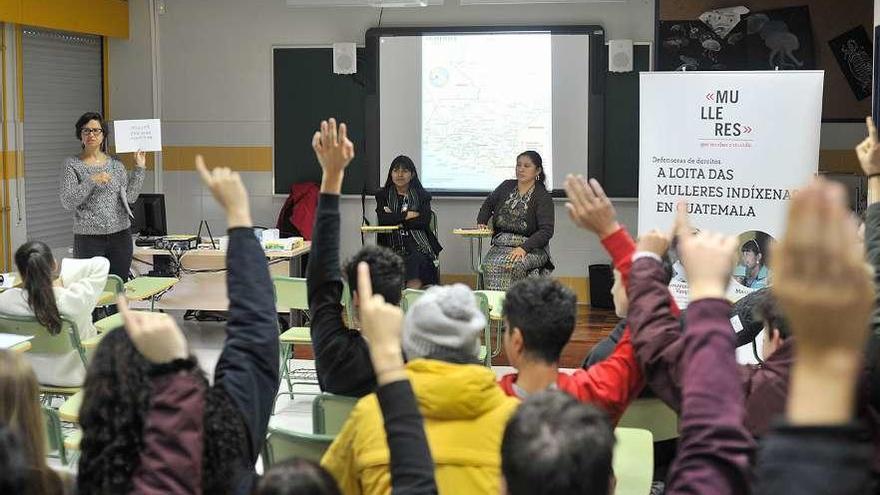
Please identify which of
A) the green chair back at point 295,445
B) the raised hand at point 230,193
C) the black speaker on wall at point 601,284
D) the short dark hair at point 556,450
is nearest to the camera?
the short dark hair at point 556,450

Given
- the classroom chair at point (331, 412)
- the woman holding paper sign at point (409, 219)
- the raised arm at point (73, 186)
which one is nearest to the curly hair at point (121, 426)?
the classroom chair at point (331, 412)

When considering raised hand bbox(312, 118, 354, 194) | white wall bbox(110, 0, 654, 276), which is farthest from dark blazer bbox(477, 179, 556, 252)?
raised hand bbox(312, 118, 354, 194)

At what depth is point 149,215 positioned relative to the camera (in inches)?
330

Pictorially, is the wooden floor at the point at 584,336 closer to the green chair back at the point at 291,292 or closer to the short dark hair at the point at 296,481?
the green chair back at the point at 291,292

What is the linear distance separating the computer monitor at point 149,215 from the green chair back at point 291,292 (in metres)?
2.56

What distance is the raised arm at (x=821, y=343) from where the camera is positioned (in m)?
0.85

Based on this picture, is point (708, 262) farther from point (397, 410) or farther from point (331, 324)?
point (331, 324)

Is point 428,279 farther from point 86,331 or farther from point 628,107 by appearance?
point 86,331

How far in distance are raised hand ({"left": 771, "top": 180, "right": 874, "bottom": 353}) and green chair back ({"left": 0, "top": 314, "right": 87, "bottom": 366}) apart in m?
4.49

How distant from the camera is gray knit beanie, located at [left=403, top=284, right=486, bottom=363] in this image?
2.15 meters

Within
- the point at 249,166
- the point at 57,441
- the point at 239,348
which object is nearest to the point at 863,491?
the point at 239,348

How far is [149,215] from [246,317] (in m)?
6.60

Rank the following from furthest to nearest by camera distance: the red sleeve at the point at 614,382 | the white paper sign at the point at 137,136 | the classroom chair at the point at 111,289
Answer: the white paper sign at the point at 137,136
the classroom chair at the point at 111,289
the red sleeve at the point at 614,382

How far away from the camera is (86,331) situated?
534 cm
